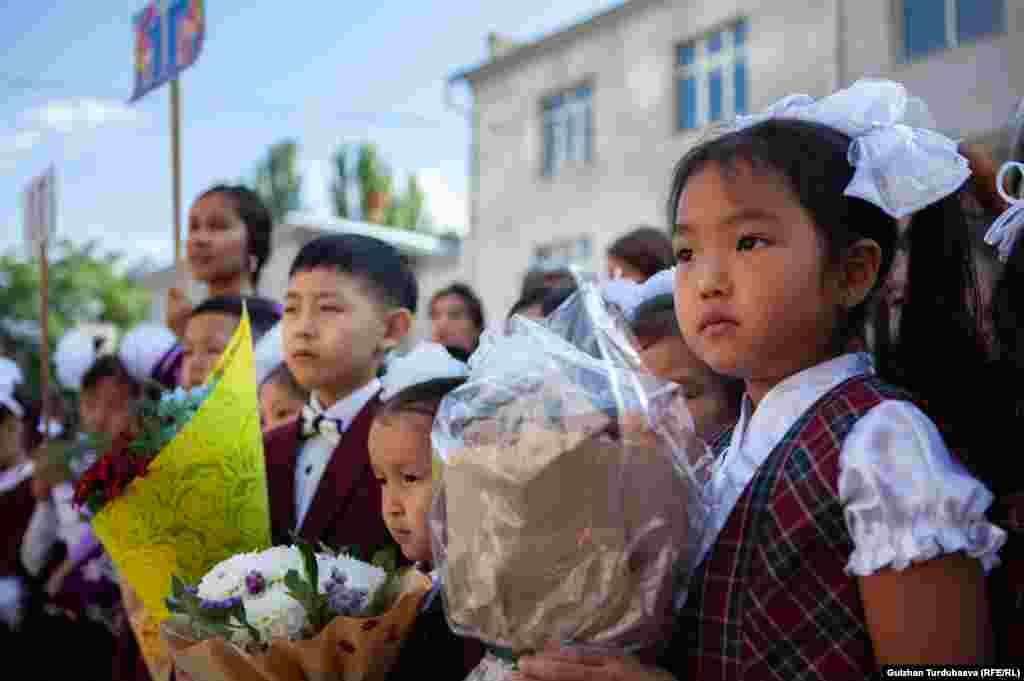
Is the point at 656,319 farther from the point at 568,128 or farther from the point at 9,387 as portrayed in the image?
the point at 568,128

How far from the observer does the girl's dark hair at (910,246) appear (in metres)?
1.60

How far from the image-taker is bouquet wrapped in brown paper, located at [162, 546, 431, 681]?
1.73 metres

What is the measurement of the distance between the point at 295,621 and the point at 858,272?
1091 millimetres

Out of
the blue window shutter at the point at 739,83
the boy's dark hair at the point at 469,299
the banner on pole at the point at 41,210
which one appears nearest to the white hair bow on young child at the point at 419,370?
the boy's dark hair at the point at 469,299

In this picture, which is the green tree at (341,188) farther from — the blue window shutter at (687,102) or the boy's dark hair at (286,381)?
the boy's dark hair at (286,381)

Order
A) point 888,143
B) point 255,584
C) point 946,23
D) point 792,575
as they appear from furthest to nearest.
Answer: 1. point 946,23
2. point 255,584
3. point 888,143
4. point 792,575

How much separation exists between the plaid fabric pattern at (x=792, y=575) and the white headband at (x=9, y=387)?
13.8 feet

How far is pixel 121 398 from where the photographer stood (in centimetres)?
445

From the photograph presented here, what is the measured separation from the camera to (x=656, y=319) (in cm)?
240

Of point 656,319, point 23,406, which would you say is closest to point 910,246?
point 656,319

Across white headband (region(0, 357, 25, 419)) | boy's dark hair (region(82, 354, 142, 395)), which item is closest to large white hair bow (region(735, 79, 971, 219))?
boy's dark hair (region(82, 354, 142, 395))

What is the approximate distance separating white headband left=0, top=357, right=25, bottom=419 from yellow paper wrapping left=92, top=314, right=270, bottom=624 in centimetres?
290

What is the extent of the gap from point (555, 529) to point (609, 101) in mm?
14476

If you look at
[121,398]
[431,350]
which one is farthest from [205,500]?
[121,398]
